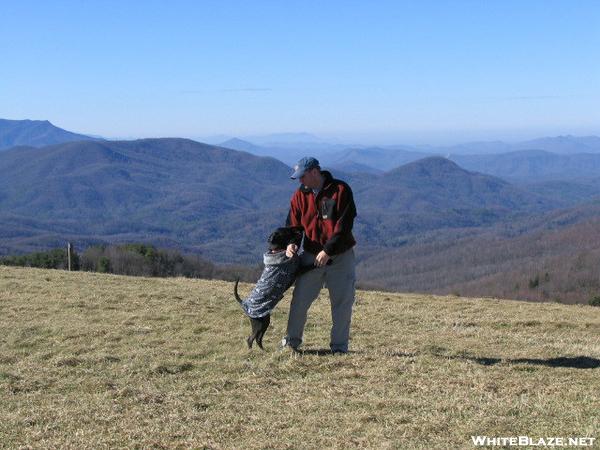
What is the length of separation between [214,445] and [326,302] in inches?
408

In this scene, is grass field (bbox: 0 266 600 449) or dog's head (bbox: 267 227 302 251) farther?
dog's head (bbox: 267 227 302 251)

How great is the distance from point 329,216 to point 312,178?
50 centimetres

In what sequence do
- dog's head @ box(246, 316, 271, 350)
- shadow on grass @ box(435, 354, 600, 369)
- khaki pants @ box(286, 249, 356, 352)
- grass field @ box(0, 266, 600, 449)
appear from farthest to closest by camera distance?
dog's head @ box(246, 316, 271, 350) < khaki pants @ box(286, 249, 356, 352) < shadow on grass @ box(435, 354, 600, 369) < grass field @ box(0, 266, 600, 449)

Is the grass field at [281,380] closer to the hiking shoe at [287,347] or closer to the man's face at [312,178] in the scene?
the hiking shoe at [287,347]

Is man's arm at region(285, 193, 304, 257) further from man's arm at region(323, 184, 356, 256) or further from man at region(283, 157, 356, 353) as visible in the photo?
man's arm at region(323, 184, 356, 256)

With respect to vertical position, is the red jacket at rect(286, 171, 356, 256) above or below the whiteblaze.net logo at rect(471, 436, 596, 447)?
above

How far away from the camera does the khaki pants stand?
8805 mm

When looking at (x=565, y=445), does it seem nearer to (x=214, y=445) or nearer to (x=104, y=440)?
(x=214, y=445)

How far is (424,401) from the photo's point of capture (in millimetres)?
6898

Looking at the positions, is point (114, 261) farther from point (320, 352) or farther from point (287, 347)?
point (320, 352)

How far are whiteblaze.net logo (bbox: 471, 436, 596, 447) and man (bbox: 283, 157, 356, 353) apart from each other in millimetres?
3292

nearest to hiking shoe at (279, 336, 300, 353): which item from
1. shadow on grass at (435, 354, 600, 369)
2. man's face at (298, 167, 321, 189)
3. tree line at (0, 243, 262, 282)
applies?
shadow on grass at (435, 354, 600, 369)

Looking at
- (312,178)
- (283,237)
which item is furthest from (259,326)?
(312,178)

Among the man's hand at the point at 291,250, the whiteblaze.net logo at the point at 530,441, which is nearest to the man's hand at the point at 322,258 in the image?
the man's hand at the point at 291,250
